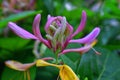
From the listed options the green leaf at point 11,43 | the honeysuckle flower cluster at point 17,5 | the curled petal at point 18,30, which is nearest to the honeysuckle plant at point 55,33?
the curled petal at point 18,30

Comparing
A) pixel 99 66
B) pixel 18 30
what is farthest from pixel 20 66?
pixel 99 66

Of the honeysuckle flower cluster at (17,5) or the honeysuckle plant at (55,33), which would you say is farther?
the honeysuckle flower cluster at (17,5)

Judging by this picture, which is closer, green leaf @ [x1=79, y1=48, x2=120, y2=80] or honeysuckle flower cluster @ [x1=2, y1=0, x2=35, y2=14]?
green leaf @ [x1=79, y1=48, x2=120, y2=80]

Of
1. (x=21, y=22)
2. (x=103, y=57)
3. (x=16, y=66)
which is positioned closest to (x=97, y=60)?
(x=103, y=57)

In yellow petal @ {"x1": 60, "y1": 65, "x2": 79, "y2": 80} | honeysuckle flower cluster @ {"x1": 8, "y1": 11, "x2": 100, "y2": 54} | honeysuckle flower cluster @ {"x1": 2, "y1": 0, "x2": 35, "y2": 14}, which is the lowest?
honeysuckle flower cluster @ {"x1": 2, "y1": 0, "x2": 35, "y2": 14}

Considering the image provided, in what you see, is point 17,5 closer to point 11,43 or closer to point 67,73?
point 11,43

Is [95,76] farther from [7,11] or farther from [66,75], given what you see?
[7,11]

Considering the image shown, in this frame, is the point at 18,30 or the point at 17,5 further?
the point at 17,5

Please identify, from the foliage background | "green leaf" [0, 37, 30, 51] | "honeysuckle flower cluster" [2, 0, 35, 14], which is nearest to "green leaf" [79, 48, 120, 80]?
the foliage background

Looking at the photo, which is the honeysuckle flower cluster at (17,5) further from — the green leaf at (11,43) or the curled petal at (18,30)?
the curled petal at (18,30)

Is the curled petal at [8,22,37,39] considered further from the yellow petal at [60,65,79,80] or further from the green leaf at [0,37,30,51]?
the green leaf at [0,37,30,51]

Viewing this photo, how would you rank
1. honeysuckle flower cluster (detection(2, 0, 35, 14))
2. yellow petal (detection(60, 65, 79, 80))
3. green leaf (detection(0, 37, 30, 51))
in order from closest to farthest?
yellow petal (detection(60, 65, 79, 80)) → green leaf (detection(0, 37, 30, 51)) → honeysuckle flower cluster (detection(2, 0, 35, 14))
